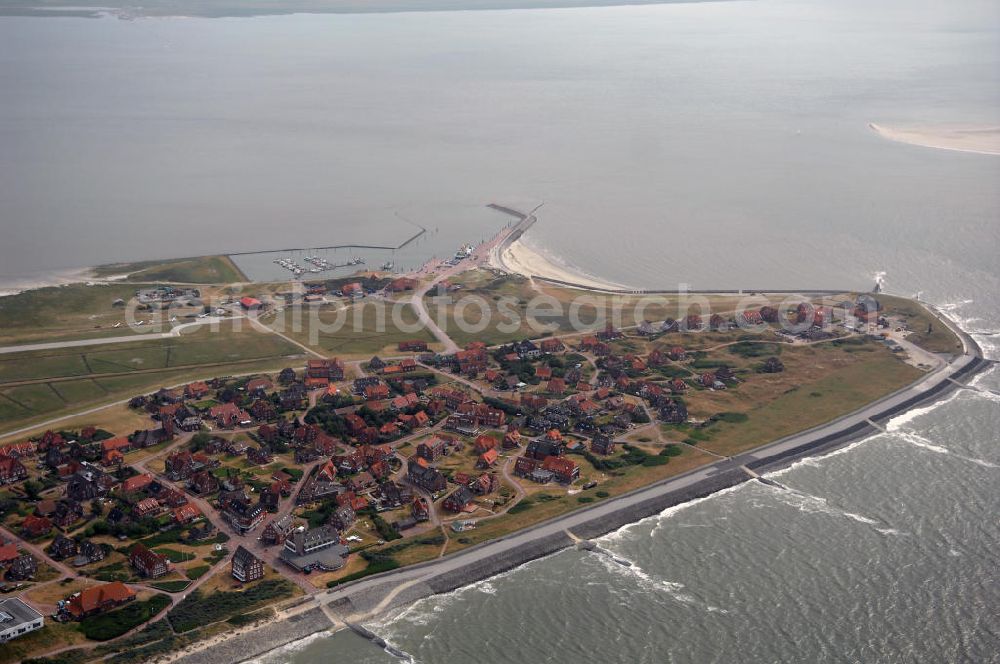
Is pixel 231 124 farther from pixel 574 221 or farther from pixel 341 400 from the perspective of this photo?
pixel 341 400

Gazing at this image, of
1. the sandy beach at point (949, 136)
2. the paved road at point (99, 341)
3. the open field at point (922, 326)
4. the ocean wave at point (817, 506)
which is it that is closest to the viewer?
the ocean wave at point (817, 506)

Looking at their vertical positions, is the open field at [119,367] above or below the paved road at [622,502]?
above

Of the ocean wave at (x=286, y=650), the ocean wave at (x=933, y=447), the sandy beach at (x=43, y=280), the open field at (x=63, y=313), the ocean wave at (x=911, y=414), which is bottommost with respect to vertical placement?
the ocean wave at (x=286, y=650)

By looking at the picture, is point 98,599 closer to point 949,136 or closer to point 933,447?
point 933,447

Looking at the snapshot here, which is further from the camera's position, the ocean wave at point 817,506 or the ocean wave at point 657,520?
the ocean wave at point 817,506

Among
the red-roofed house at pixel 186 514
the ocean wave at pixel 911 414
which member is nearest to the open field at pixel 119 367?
the red-roofed house at pixel 186 514

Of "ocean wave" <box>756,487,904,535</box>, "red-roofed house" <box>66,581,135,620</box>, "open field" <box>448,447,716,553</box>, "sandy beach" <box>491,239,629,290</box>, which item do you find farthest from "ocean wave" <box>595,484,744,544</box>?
"sandy beach" <box>491,239,629,290</box>

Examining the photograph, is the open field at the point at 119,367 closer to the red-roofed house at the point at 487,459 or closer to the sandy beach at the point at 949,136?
the red-roofed house at the point at 487,459
